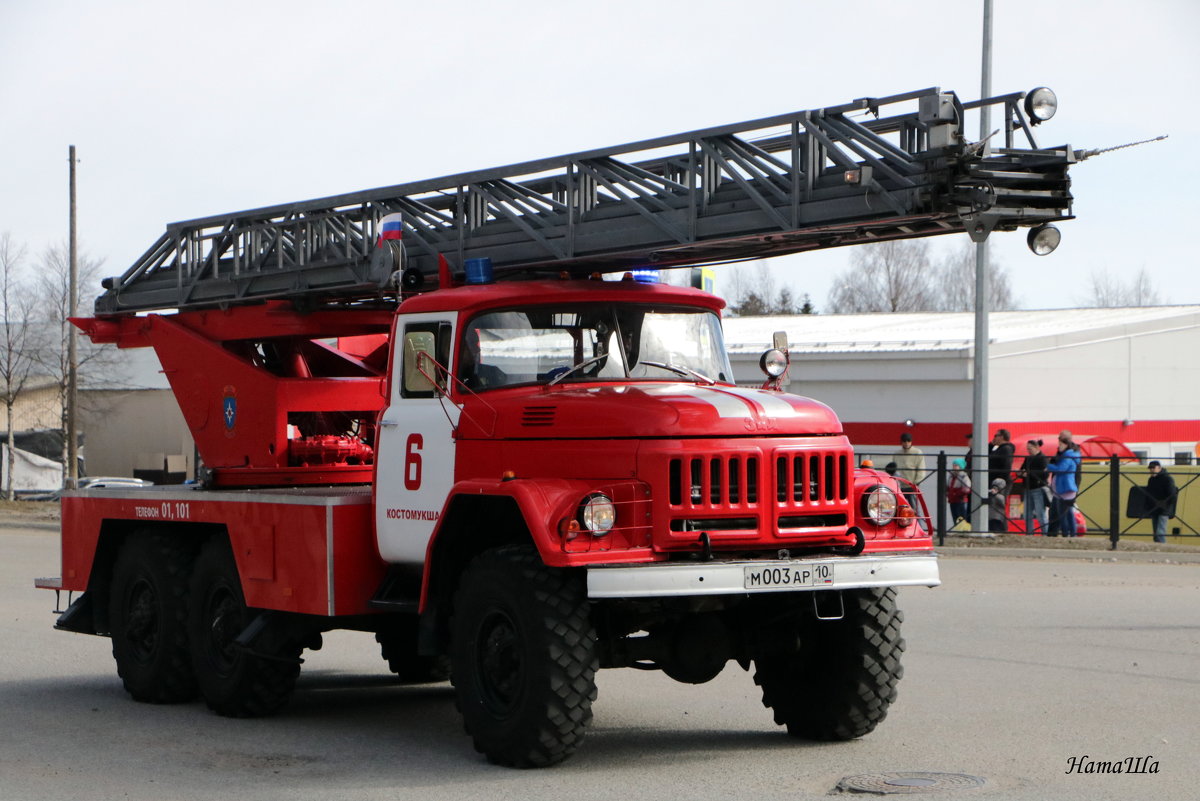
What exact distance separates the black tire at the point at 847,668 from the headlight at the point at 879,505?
403 millimetres

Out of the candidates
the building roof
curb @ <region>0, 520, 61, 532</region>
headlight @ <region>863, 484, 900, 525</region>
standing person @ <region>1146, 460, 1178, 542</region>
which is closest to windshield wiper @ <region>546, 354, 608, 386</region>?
headlight @ <region>863, 484, 900, 525</region>

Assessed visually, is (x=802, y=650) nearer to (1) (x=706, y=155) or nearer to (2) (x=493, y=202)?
(1) (x=706, y=155)

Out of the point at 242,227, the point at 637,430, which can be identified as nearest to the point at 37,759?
the point at 637,430

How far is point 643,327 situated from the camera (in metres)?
9.27

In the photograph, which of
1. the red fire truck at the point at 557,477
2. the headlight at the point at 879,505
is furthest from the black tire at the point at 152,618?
the headlight at the point at 879,505

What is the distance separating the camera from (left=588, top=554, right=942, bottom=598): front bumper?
7.50 metres

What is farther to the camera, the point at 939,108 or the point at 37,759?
the point at 37,759

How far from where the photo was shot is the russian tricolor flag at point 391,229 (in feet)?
34.6

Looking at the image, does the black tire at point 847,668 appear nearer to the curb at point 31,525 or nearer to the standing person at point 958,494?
the standing person at point 958,494

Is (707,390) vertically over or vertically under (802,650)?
over

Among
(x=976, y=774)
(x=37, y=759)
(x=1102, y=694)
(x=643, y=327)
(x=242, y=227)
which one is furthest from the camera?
(x=242, y=227)

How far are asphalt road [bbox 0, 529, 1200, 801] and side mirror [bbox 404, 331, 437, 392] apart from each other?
6.98 ft

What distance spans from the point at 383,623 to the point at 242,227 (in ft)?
14.4

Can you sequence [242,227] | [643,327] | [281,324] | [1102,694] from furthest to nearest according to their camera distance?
[242,227]
[281,324]
[1102,694]
[643,327]
